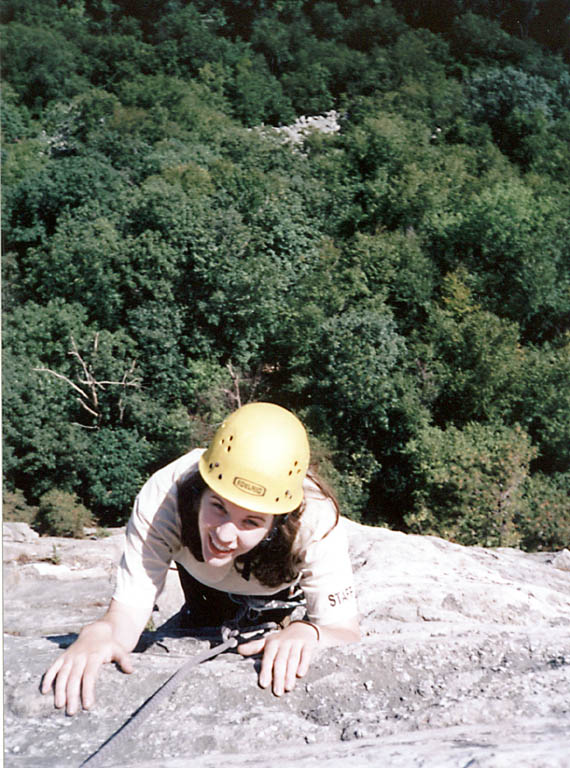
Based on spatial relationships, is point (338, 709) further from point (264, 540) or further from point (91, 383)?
point (91, 383)

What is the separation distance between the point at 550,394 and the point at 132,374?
7919mm

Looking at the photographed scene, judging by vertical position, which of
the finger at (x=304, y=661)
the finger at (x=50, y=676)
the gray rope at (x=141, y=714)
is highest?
the finger at (x=304, y=661)

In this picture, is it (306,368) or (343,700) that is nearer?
(343,700)

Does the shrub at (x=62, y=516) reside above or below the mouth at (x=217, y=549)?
below

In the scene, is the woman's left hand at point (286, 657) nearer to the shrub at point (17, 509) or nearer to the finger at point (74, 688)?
the finger at point (74, 688)

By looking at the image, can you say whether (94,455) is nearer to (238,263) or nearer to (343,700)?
(238,263)

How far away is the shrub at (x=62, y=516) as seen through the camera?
1283 cm

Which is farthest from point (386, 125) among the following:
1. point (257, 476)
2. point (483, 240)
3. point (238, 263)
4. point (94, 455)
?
point (257, 476)

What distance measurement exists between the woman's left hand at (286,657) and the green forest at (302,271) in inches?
448

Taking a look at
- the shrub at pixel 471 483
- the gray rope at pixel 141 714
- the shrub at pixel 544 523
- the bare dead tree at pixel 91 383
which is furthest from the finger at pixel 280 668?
the bare dead tree at pixel 91 383

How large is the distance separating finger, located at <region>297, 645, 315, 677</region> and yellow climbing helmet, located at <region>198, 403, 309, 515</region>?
0.87ft

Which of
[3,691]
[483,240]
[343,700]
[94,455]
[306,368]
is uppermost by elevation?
[343,700]

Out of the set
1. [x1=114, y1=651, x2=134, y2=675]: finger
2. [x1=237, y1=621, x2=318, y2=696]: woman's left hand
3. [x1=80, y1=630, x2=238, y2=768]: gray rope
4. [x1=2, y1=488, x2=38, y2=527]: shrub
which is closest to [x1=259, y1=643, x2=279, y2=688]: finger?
[x1=237, y1=621, x2=318, y2=696]: woman's left hand

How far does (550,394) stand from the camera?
1458 centimetres
